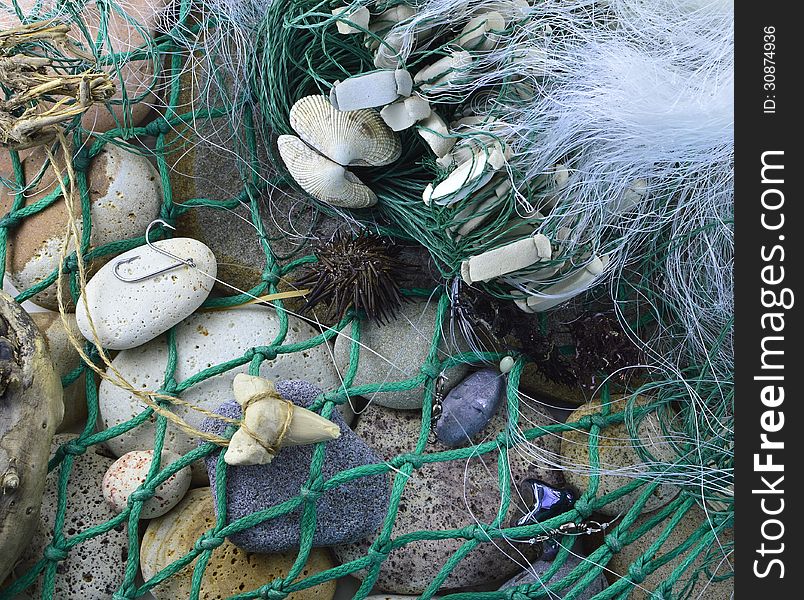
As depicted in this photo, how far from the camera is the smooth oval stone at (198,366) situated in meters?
1.36

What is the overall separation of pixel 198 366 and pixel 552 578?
2.29ft

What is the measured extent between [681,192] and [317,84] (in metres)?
0.61

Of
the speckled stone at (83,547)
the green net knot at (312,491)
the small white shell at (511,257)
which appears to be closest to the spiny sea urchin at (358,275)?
the small white shell at (511,257)

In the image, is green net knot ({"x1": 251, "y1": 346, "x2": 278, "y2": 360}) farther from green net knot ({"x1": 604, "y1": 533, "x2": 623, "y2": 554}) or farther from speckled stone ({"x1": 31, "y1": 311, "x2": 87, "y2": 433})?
green net knot ({"x1": 604, "y1": 533, "x2": 623, "y2": 554})

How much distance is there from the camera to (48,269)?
54.3 inches

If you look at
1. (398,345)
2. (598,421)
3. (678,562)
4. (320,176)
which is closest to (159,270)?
(320,176)

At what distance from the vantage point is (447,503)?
1373mm

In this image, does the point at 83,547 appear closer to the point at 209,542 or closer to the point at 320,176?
the point at 209,542

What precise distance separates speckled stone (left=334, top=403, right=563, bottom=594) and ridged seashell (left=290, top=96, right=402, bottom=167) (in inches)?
18.7

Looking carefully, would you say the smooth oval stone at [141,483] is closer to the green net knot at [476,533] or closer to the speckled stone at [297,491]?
the speckled stone at [297,491]

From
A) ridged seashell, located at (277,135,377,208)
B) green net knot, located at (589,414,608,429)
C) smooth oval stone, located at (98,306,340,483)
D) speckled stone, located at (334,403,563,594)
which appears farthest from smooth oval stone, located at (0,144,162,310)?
green net knot, located at (589,414,608,429)

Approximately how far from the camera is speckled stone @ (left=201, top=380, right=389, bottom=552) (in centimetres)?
124
